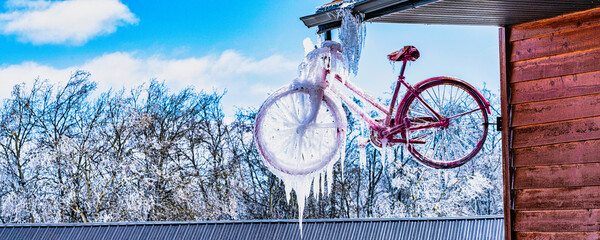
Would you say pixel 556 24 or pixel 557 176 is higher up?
pixel 556 24

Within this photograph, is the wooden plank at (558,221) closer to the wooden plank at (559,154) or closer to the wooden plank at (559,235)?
the wooden plank at (559,235)

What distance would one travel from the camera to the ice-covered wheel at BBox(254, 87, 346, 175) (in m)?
5.51

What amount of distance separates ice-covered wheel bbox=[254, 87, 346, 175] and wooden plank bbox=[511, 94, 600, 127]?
1239 mm

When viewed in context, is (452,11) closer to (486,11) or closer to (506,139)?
(486,11)

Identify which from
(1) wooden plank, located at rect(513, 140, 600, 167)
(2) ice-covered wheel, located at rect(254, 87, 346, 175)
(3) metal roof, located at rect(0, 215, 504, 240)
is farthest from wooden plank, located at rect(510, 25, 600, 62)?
(3) metal roof, located at rect(0, 215, 504, 240)

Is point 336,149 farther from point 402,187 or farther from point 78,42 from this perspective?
point 78,42

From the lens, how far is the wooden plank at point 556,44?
486 cm

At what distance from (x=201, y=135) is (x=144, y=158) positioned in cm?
177

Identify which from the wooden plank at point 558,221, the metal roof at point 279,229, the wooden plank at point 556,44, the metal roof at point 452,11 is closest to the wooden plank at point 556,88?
the wooden plank at point 556,44

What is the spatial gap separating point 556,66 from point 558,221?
1004mm

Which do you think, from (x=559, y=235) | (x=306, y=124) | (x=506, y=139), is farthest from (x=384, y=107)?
(x=559, y=235)

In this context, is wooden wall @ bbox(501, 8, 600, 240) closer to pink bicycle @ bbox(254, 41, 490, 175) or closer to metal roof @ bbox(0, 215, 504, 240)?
pink bicycle @ bbox(254, 41, 490, 175)

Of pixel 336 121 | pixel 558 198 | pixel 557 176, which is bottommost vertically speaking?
pixel 558 198

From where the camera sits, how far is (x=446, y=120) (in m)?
5.63
